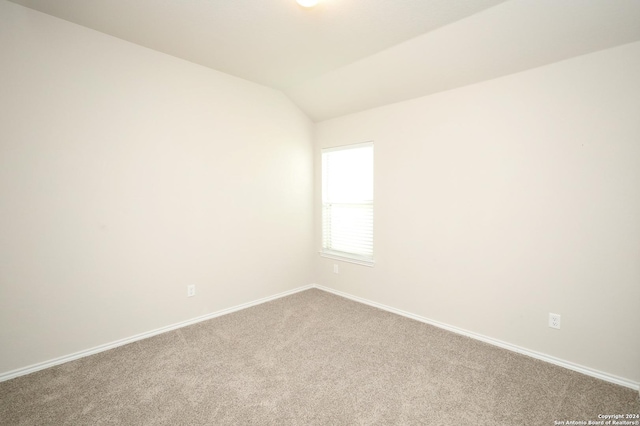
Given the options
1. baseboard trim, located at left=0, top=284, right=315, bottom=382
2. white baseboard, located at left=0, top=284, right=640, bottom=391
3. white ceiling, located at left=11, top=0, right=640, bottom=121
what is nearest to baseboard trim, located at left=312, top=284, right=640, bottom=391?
white baseboard, located at left=0, top=284, right=640, bottom=391

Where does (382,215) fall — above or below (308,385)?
above

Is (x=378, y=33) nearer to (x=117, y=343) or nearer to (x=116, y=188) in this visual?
(x=116, y=188)

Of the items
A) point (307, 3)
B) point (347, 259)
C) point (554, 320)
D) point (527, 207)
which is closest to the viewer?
point (307, 3)

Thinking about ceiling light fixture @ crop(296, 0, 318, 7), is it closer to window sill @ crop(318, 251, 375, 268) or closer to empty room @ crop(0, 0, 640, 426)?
empty room @ crop(0, 0, 640, 426)

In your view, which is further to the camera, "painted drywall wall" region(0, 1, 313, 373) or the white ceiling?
"painted drywall wall" region(0, 1, 313, 373)

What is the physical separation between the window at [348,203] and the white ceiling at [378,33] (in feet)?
3.18

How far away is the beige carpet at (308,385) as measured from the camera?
169 centimetres

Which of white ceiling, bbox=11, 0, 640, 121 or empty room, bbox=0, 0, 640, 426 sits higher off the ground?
white ceiling, bbox=11, 0, 640, 121

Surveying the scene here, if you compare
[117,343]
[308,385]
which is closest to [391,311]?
[308,385]

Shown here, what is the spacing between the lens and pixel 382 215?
339 centimetres

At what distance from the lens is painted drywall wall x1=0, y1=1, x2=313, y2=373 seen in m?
2.09

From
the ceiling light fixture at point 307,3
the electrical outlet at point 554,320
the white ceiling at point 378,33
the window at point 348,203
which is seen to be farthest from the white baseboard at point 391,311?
the ceiling light fixture at point 307,3

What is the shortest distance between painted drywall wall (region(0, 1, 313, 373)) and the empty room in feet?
0.05

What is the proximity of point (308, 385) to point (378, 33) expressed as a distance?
9.00 ft
